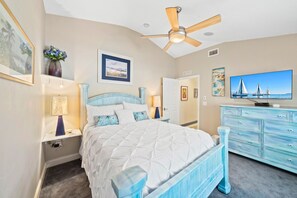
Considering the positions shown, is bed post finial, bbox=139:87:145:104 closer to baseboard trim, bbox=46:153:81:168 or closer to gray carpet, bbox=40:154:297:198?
baseboard trim, bbox=46:153:81:168

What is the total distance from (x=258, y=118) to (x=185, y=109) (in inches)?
125

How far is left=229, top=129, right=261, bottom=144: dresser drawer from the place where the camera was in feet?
8.38

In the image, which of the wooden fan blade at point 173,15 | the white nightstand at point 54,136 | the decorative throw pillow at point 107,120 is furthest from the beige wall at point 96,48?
the wooden fan blade at point 173,15

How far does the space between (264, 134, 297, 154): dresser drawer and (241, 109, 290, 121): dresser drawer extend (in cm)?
35

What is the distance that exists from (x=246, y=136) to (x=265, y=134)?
1.09 feet

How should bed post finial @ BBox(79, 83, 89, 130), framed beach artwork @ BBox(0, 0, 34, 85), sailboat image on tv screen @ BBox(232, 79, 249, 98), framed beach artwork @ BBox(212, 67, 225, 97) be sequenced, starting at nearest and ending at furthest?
framed beach artwork @ BBox(0, 0, 34, 85) < bed post finial @ BBox(79, 83, 89, 130) < sailboat image on tv screen @ BBox(232, 79, 249, 98) < framed beach artwork @ BBox(212, 67, 225, 97)

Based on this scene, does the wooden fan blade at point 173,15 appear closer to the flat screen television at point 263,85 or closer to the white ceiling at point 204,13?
the white ceiling at point 204,13

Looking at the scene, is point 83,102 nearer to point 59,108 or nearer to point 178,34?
point 59,108

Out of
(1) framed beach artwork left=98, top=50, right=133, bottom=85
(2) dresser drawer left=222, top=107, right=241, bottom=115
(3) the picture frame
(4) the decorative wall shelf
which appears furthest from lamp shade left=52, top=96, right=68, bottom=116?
(3) the picture frame

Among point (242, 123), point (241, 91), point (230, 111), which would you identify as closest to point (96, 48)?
point (230, 111)

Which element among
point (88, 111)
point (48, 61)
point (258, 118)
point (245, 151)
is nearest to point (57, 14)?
point (48, 61)

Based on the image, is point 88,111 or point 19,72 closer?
point 19,72

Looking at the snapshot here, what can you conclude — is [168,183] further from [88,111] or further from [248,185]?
[88,111]

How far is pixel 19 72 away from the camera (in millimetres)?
1096
